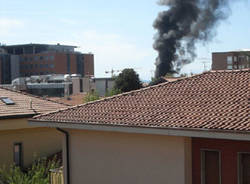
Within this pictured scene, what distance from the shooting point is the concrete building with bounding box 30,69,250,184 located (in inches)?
339

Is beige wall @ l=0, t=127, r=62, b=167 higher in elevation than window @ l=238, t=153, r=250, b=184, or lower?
lower

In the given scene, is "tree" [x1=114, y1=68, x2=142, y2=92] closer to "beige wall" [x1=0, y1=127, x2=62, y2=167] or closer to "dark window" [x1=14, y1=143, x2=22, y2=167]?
"beige wall" [x1=0, y1=127, x2=62, y2=167]

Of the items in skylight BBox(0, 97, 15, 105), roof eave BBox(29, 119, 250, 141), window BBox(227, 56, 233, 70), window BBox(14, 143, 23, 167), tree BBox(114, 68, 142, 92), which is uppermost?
window BBox(227, 56, 233, 70)

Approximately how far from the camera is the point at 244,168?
860cm

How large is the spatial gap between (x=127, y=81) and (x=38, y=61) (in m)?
58.3

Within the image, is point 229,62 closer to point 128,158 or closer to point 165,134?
point 128,158

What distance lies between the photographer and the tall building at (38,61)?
10356 cm

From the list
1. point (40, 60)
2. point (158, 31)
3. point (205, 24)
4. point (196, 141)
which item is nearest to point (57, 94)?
point (158, 31)

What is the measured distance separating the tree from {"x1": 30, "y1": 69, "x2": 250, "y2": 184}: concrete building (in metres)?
39.0

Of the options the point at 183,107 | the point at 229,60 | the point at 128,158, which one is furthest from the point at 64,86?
the point at 183,107

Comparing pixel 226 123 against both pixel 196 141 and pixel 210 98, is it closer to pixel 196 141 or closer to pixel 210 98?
pixel 196 141

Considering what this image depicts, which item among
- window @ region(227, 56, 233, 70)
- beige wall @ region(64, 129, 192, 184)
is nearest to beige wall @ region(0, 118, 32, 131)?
beige wall @ region(64, 129, 192, 184)

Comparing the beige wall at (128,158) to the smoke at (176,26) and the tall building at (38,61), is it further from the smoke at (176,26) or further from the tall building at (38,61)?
the tall building at (38,61)

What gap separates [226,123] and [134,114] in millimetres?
2576
